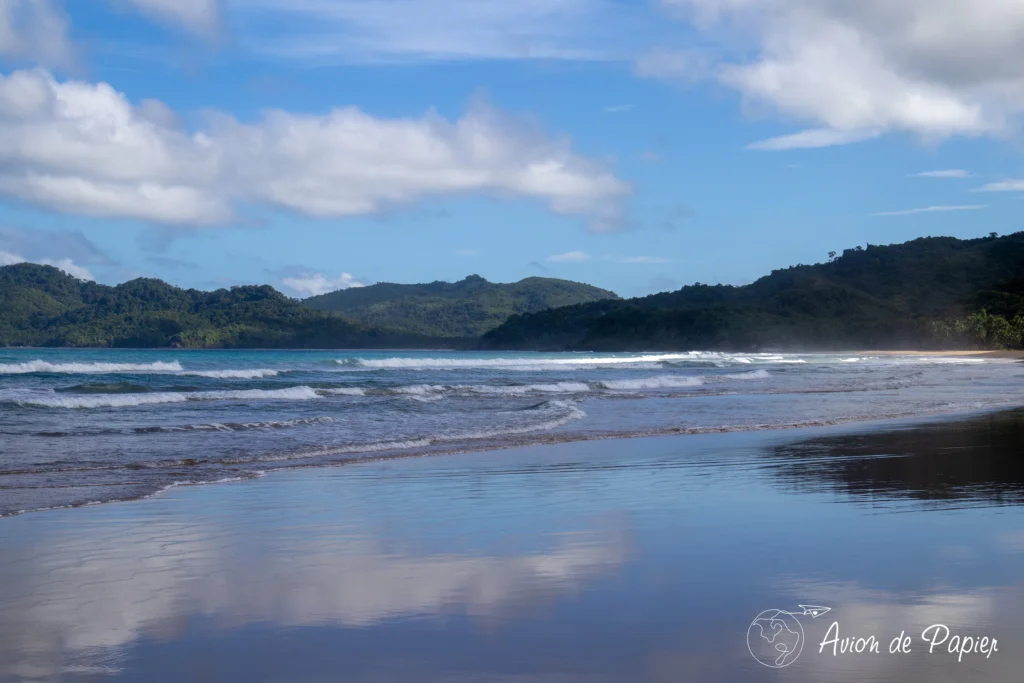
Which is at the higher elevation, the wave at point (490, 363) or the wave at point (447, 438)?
the wave at point (490, 363)

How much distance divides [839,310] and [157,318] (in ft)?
296

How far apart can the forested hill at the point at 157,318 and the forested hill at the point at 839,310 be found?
89.4 ft

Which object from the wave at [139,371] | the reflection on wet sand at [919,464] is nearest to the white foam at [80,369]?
the wave at [139,371]

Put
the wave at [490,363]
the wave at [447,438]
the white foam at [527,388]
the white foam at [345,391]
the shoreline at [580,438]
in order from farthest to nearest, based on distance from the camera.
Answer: the wave at [490,363]
the white foam at [527,388]
the white foam at [345,391]
the wave at [447,438]
the shoreline at [580,438]

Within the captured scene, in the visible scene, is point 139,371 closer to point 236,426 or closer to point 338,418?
point 338,418

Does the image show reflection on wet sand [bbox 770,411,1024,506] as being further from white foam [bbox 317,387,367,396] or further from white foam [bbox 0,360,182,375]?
white foam [bbox 0,360,182,375]

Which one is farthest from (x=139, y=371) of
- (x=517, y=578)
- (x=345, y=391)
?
(x=517, y=578)

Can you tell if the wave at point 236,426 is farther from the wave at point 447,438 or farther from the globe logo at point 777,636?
the globe logo at point 777,636

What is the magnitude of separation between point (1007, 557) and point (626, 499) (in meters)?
3.17

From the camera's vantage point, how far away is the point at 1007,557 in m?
5.43

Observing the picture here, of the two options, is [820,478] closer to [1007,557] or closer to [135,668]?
[1007,557]

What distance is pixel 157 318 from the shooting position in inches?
4579

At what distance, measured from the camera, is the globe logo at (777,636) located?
385 centimetres

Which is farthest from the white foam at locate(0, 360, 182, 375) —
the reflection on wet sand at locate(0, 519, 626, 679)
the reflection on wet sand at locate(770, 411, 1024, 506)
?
the reflection on wet sand at locate(0, 519, 626, 679)
